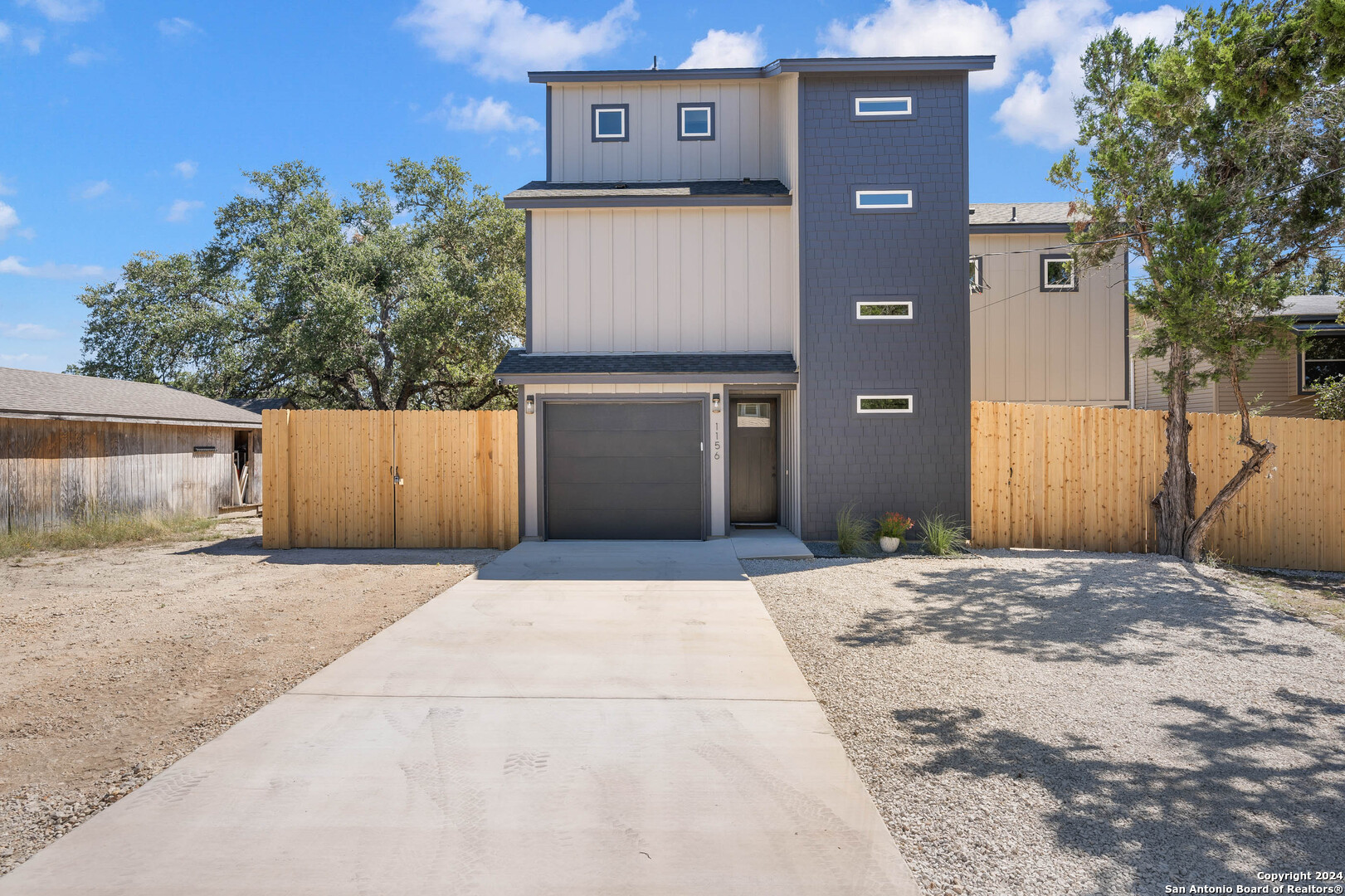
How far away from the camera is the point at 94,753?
3.42 meters

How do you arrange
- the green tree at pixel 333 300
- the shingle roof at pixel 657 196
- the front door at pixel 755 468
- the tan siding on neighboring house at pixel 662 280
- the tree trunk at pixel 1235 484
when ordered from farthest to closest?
1. the green tree at pixel 333 300
2. the front door at pixel 755 468
3. the tan siding on neighboring house at pixel 662 280
4. the shingle roof at pixel 657 196
5. the tree trunk at pixel 1235 484

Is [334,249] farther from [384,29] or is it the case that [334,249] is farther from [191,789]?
[191,789]

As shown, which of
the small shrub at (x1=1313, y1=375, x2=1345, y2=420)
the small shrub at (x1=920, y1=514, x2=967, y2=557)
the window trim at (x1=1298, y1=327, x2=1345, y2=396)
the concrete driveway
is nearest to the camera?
the concrete driveway

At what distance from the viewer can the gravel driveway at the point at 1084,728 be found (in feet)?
8.42

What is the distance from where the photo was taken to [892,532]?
9.37m

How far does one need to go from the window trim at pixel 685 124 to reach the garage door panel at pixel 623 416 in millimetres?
4956

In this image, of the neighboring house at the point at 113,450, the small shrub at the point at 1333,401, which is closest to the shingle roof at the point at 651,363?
the neighboring house at the point at 113,450

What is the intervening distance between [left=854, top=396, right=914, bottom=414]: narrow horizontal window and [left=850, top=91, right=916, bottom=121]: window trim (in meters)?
4.06

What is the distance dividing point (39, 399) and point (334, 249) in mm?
8960

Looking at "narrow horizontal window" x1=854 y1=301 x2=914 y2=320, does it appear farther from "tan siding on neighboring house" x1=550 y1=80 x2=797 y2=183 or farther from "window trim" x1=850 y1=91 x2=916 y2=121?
"tan siding on neighboring house" x1=550 y1=80 x2=797 y2=183

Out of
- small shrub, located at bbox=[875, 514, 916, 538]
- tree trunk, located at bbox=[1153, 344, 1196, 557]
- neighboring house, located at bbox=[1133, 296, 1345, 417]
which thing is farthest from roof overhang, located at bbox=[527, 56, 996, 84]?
neighboring house, located at bbox=[1133, 296, 1345, 417]

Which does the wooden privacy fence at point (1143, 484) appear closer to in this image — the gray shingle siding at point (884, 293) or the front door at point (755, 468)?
the gray shingle siding at point (884, 293)

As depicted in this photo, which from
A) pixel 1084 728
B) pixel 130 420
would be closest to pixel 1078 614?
pixel 1084 728

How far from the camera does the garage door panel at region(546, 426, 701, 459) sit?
1030 centimetres
